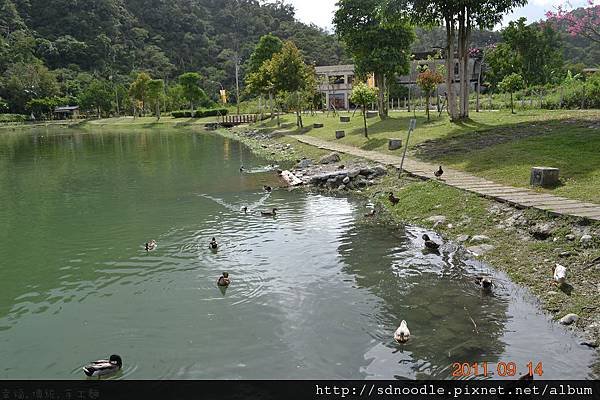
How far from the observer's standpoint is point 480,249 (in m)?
13.1

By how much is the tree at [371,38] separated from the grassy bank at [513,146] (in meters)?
9.08

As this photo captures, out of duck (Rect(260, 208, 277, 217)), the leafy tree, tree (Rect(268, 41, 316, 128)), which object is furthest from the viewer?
the leafy tree

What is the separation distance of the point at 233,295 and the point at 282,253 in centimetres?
322

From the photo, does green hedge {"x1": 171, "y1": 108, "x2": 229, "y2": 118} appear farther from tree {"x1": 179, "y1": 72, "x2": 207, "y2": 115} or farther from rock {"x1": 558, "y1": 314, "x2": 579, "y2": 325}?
rock {"x1": 558, "y1": 314, "x2": 579, "y2": 325}

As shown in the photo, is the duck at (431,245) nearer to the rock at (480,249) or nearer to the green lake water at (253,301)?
the green lake water at (253,301)

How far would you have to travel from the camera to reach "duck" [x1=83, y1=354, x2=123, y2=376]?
27.0 feet

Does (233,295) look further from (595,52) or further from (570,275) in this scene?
(595,52)

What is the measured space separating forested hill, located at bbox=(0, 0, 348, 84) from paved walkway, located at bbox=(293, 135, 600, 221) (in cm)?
11333

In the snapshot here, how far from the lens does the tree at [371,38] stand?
45625mm

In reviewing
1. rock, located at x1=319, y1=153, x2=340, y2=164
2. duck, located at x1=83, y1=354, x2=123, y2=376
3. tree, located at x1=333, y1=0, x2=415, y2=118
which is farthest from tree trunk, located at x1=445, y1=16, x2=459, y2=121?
duck, located at x1=83, y1=354, x2=123, y2=376

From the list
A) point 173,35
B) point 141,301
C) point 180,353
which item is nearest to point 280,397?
point 180,353

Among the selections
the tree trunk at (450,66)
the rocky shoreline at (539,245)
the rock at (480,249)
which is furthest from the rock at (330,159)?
the rock at (480,249)

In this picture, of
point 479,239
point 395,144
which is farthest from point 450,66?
point 479,239

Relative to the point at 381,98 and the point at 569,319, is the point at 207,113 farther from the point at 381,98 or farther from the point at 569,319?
the point at 569,319
